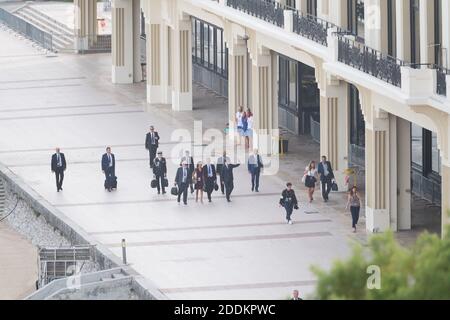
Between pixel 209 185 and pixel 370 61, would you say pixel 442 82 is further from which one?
pixel 209 185

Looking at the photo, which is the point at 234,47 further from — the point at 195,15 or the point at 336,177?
the point at 336,177

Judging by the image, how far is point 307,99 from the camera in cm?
6331

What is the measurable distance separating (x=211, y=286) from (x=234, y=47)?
18.6 metres

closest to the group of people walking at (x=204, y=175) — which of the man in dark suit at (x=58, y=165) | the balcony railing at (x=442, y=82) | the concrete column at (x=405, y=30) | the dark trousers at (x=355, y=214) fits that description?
the man in dark suit at (x=58, y=165)

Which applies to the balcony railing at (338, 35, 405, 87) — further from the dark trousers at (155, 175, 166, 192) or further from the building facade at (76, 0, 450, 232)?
the dark trousers at (155, 175, 166, 192)

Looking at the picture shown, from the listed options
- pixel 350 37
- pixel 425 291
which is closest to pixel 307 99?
pixel 350 37

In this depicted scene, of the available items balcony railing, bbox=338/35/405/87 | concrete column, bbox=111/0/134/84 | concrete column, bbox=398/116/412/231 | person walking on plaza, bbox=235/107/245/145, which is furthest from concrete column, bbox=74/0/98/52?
concrete column, bbox=398/116/412/231

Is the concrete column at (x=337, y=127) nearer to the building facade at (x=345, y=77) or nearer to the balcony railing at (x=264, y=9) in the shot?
the building facade at (x=345, y=77)

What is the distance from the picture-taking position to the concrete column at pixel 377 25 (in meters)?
49.3

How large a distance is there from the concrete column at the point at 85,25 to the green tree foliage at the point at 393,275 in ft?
181

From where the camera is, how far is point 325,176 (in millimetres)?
53000

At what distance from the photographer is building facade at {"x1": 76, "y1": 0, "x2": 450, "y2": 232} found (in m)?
46.1

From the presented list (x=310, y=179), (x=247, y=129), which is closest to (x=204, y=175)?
(x=310, y=179)

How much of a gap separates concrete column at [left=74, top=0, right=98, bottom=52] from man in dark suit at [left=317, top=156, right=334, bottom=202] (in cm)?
3139
